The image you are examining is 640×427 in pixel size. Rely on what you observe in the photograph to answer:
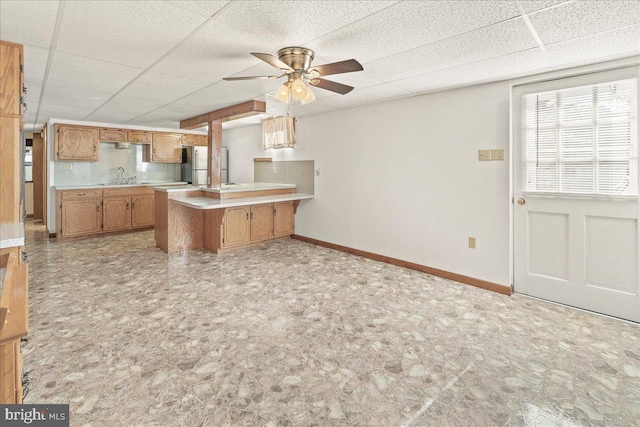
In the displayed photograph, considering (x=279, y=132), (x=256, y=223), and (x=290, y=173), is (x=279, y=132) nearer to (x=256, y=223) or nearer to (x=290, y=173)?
(x=290, y=173)

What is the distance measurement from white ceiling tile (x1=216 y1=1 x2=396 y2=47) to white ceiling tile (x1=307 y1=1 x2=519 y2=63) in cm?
10

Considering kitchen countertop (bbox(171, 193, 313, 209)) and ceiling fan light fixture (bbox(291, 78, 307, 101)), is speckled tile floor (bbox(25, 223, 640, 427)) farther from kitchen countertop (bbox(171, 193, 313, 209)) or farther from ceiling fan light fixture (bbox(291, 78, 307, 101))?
ceiling fan light fixture (bbox(291, 78, 307, 101))

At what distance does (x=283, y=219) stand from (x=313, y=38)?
149 inches

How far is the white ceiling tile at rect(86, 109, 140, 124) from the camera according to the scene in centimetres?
516

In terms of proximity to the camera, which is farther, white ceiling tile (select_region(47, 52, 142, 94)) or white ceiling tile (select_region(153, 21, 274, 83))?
white ceiling tile (select_region(47, 52, 142, 94))

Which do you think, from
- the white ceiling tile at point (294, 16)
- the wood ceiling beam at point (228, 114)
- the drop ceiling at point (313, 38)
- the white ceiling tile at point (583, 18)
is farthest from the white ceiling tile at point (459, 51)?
the wood ceiling beam at point (228, 114)

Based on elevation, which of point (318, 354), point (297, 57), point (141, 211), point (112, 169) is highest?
point (297, 57)

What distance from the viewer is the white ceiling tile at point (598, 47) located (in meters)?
2.29

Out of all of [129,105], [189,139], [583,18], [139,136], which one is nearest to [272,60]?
[583,18]

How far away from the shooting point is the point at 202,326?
2668mm

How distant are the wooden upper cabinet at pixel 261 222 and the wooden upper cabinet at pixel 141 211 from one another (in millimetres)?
2508

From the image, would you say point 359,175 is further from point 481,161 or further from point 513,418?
point 513,418

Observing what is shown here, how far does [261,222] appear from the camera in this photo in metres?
5.50

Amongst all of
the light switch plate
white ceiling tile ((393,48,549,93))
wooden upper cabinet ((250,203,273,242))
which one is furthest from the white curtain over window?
the light switch plate
